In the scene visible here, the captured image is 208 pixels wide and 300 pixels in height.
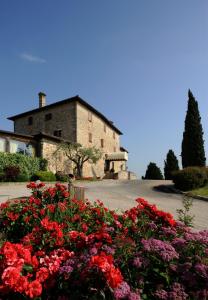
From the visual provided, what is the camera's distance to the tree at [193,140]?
26.0 meters

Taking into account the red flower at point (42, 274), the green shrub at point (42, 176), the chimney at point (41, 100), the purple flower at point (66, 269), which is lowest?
the red flower at point (42, 274)

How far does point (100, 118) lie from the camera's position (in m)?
38.2

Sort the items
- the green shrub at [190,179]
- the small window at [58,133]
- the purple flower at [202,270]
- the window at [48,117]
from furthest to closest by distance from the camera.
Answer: the window at [48,117] < the small window at [58,133] < the green shrub at [190,179] < the purple flower at [202,270]

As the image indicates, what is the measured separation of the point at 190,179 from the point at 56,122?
19.0 metres

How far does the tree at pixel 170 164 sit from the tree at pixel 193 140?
1102cm

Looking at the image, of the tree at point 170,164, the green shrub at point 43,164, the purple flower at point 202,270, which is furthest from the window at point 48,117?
the purple flower at point 202,270

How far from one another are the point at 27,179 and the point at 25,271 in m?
19.9

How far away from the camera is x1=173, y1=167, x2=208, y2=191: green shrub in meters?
17.5

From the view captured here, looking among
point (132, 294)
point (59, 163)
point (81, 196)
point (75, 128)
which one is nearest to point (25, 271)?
point (132, 294)

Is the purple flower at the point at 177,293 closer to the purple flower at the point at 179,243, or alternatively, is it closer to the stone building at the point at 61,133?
the purple flower at the point at 179,243

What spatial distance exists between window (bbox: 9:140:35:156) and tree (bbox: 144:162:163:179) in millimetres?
18721

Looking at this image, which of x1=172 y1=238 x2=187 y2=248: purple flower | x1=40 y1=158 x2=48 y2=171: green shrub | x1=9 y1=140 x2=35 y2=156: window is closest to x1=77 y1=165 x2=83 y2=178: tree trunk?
x1=40 y1=158 x2=48 y2=171: green shrub

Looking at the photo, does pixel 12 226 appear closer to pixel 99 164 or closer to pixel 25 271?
pixel 25 271

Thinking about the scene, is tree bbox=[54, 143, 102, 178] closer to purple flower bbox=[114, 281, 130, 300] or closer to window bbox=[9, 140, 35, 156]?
window bbox=[9, 140, 35, 156]
